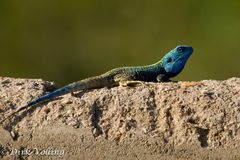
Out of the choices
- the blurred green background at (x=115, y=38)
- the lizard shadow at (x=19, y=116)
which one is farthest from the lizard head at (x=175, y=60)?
the blurred green background at (x=115, y=38)

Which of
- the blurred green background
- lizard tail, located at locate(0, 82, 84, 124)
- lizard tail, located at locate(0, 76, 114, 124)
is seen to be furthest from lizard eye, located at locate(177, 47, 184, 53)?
the blurred green background

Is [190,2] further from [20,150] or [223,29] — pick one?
[20,150]

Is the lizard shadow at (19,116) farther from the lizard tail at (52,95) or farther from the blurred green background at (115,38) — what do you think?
the blurred green background at (115,38)

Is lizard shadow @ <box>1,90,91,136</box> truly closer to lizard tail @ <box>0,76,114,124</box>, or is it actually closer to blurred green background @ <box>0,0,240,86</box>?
lizard tail @ <box>0,76,114,124</box>

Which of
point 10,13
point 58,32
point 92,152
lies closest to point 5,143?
point 92,152

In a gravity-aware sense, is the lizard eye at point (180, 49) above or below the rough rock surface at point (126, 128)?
above
